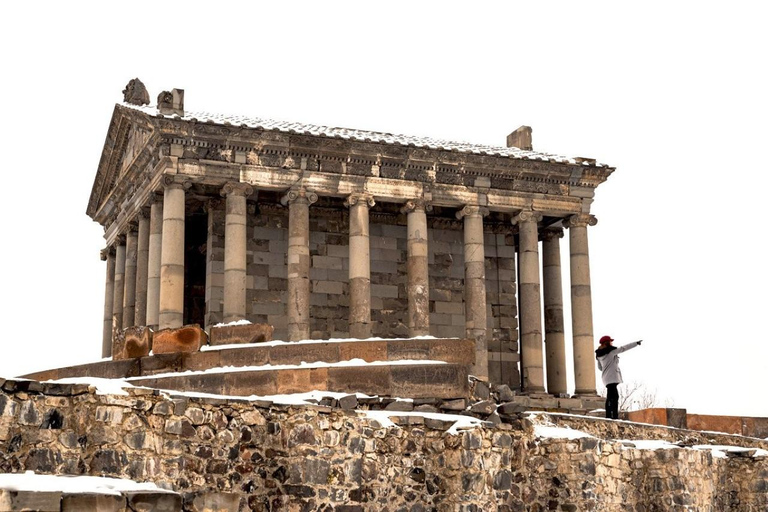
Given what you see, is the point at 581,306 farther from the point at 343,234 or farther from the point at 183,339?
the point at 183,339

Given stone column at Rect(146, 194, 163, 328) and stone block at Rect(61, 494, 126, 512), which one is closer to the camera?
stone block at Rect(61, 494, 126, 512)

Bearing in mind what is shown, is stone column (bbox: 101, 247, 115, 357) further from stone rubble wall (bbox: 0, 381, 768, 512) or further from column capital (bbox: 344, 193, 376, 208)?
stone rubble wall (bbox: 0, 381, 768, 512)

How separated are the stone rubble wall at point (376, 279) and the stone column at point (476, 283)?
155 centimetres

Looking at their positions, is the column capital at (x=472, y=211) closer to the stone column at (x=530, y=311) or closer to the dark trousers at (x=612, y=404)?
the stone column at (x=530, y=311)

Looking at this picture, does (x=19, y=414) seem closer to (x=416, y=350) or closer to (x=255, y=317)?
(x=416, y=350)

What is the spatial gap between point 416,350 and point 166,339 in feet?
13.6

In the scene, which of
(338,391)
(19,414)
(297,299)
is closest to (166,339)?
(338,391)

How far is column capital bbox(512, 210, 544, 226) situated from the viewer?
93.6 feet

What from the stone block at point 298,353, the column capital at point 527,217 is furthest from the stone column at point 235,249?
the stone block at point 298,353

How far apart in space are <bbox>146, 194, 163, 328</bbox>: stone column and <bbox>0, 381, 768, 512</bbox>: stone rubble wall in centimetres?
1392

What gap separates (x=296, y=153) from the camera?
2605 cm

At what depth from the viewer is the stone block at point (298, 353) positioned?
1430 cm

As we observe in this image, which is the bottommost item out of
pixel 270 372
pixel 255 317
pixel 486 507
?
pixel 486 507

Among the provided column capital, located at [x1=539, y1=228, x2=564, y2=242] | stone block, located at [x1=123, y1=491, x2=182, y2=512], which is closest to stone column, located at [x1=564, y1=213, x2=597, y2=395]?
column capital, located at [x1=539, y1=228, x2=564, y2=242]
